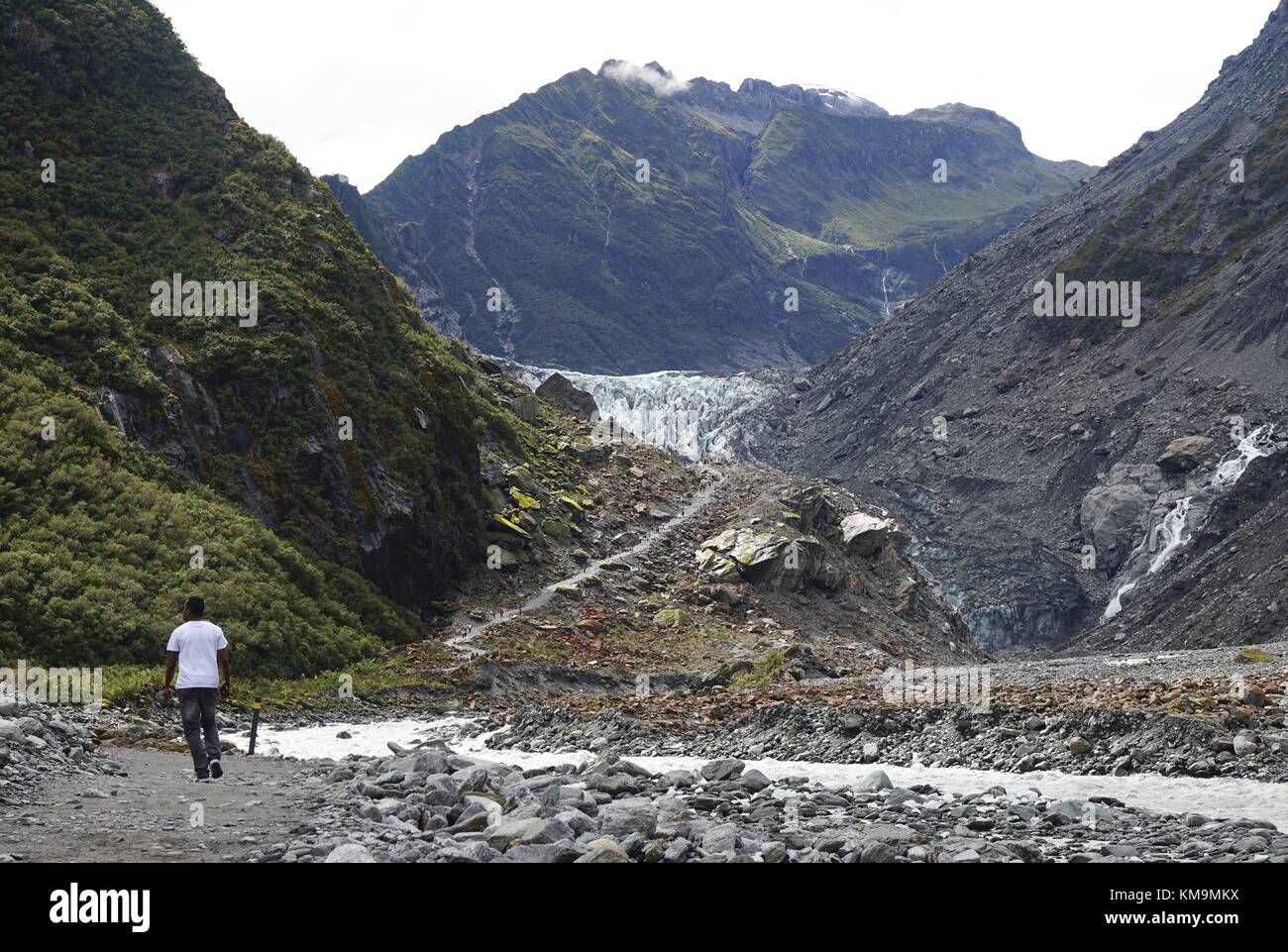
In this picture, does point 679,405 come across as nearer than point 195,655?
No

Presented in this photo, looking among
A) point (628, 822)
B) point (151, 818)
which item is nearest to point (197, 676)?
point (151, 818)

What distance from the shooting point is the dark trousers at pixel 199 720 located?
16.1 metres

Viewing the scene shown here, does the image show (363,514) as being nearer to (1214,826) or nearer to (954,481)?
(1214,826)

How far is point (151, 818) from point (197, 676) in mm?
3397

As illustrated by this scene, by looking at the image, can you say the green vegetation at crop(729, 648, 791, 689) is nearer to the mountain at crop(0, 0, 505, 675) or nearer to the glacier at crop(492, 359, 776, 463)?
the mountain at crop(0, 0, 505, 675)

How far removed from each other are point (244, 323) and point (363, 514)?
9.03 m

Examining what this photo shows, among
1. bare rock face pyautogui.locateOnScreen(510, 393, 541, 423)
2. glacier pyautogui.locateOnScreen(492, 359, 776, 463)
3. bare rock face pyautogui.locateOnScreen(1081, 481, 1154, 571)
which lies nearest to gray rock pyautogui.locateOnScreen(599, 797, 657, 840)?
bare rock face pyautogui.locateOnScreen(510, 393, 541, 423)

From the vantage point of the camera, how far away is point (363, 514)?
45.4 metres

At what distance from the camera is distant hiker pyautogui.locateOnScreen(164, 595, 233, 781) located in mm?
16109

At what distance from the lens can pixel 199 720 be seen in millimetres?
16453

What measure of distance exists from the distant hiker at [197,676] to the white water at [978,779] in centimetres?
692

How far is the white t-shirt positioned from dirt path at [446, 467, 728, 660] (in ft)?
82.4

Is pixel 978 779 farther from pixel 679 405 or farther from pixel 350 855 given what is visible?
pixel 679 405

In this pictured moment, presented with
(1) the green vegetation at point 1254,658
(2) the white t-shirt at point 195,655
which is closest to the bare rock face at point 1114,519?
(1) the green vegetation at point 1254,658
